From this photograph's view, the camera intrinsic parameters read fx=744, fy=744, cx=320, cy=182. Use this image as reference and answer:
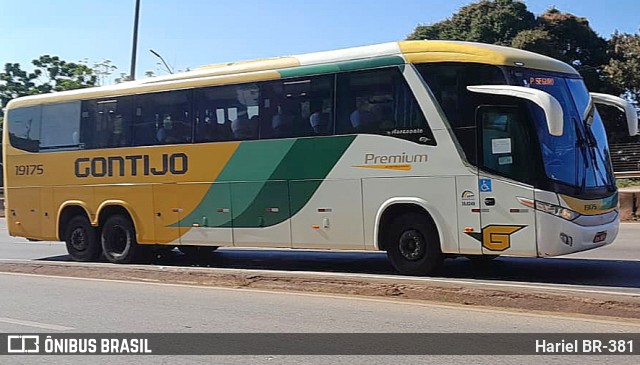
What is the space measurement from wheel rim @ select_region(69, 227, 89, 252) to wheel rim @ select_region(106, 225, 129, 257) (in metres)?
0.66

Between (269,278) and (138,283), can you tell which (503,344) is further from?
(138,283)

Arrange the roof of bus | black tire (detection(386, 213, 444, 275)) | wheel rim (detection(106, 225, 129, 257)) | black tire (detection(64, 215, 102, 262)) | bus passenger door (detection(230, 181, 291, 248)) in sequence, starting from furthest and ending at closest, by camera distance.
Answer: black tire (detection(64, 215, 102, 262)), wheel rim (detection(106, 225, 129, 257)), bus passenger door (detection(230, 181, 291, 248)), black tire (detection(386, 213, 444, 275)), the roof of bus

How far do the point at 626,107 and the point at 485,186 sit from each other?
9.17 ft

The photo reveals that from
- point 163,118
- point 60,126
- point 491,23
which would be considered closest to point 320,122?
point 163,118

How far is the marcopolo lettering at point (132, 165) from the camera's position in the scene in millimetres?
13945

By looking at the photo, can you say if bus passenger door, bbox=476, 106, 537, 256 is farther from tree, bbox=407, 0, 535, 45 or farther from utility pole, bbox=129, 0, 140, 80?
tree, bbox=407, 0, 535, 45

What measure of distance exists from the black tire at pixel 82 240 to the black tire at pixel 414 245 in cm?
698

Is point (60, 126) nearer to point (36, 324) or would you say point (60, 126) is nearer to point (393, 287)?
point (36, 324)

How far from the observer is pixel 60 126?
15.8 m

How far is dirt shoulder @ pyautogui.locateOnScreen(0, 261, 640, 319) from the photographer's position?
8.34 meters

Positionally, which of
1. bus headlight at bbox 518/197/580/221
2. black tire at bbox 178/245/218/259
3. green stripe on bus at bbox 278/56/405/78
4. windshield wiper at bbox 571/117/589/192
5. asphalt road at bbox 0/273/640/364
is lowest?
asphalt road at bbox 0/273/640/364

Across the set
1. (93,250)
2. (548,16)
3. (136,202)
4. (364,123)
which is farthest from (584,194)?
(548,16)

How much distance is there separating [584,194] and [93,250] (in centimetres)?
997

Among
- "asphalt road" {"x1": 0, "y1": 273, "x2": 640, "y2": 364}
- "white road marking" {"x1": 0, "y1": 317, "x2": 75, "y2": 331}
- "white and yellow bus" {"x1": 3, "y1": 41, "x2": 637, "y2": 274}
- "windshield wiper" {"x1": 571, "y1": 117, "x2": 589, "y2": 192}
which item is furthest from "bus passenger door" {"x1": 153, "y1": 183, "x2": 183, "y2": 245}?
"windshield wiper" {"x1": 571, "y1": 117, "x2": 589, "y2": 192}
